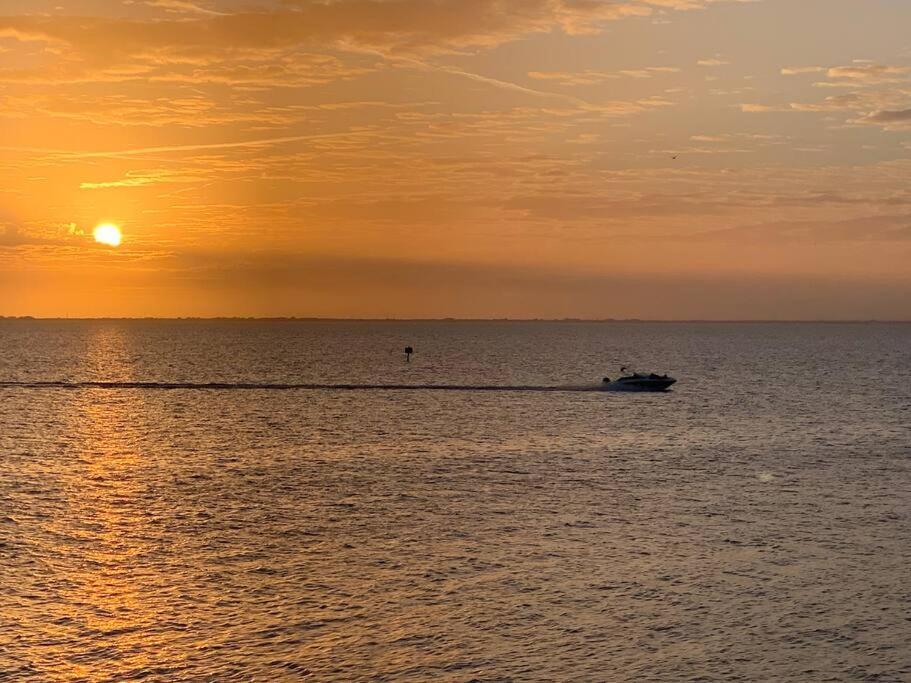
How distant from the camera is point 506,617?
4191 centimetres

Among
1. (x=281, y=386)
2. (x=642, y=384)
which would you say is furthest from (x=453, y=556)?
(x=281, y=386)

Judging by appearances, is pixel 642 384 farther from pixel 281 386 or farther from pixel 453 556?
pixel 453 556

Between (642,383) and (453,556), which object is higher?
(642,383)

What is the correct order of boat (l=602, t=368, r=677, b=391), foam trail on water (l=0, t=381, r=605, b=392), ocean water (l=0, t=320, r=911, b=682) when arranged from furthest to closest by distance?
foam trail on water (l=0, t=381, r=605, b=392)
boat (l=602, t=368, r=677, b=391)
ocean water (l=0, t=320, r=911, b=682)

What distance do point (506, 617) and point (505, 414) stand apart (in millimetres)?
85853

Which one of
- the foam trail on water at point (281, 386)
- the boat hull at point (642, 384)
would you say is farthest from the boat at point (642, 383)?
the foam trail on water at point (281, 386)

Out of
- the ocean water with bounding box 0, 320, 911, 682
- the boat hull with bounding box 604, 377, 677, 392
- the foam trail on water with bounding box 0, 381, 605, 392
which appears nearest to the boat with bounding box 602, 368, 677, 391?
the boat hull with bounding box 604, 377, 677, 392

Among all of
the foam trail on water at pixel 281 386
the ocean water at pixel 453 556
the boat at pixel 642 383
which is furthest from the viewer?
the foam trail on water at pixel 281 386

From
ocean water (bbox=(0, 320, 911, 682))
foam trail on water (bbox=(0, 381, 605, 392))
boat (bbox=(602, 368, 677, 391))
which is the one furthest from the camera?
foam trail on water (bbox=(0, 381, 605, 392))

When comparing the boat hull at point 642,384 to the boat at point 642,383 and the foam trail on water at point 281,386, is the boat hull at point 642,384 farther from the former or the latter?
the foam trail on water at point 281,386

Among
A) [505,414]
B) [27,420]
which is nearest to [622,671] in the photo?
[505,414]

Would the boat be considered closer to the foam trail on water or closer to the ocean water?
the foam trail on water

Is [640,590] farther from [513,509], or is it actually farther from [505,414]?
[505,414]

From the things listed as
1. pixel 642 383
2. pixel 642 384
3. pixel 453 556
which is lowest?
pixel 453 556
